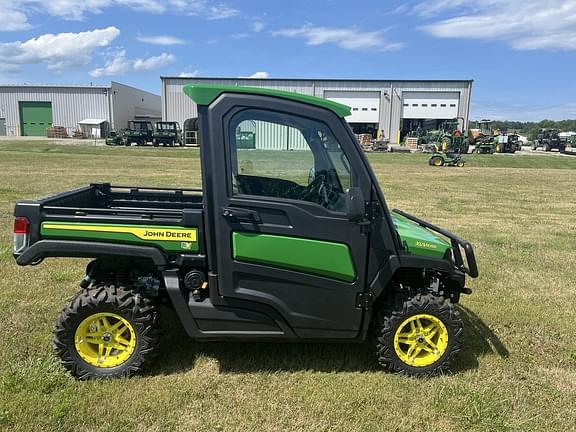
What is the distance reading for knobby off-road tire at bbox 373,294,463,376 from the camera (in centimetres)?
333

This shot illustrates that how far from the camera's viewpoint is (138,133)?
41156 mm

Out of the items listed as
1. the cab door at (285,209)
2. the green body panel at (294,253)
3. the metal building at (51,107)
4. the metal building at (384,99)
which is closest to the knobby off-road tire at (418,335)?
the cab door at (285,209)

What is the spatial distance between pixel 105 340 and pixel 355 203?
203 cm

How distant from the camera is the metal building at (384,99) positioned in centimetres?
5188

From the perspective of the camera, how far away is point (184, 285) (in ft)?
10.7

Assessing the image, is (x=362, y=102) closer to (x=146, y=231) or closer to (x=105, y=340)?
(x=146, y=231)

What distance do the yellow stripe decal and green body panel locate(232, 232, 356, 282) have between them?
38 centimetres

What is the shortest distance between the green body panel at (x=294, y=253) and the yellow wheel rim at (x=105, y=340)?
102 cm

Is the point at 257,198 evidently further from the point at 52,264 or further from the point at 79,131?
the point at 79,131

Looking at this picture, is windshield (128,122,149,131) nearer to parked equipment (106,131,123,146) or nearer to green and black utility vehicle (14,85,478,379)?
parked equipment (106,131,123,146)

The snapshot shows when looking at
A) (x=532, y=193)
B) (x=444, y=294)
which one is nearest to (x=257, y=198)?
(x=444, y=294)

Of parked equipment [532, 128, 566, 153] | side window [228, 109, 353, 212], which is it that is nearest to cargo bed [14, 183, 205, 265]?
side window [228, 109, 353, 212]

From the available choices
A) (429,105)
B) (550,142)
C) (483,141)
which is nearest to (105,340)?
(483,141)

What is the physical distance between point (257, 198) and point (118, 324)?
1.37 m
